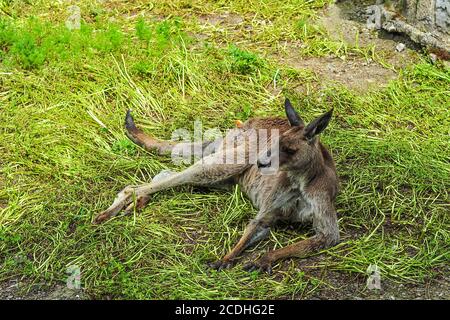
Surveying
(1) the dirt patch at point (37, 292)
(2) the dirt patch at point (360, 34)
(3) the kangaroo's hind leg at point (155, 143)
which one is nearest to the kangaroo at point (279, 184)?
(3) the kangaroo's hind leg at point (155, 143)

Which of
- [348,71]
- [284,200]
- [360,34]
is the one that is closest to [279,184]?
[284,200]

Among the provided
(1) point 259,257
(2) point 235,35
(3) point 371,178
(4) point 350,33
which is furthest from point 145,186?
(4) point 350,33

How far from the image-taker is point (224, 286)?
200 inches

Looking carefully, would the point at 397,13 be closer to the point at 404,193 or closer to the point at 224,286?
the point at 404,193

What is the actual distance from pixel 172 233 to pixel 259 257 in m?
0.68

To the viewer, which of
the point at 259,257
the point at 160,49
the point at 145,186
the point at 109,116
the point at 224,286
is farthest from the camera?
the point at 160,49

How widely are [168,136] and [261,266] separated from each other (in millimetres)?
2129

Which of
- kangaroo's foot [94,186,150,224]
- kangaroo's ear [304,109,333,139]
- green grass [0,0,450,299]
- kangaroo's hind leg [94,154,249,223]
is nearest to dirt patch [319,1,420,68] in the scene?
green grass [0,0,450,299]

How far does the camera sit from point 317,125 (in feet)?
17.8

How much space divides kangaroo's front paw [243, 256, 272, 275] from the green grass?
73 mm

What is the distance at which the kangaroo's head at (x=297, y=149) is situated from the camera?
5453 millimetres

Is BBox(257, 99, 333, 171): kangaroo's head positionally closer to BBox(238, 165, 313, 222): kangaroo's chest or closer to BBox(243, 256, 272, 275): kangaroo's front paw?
BBox(238, 165, 313, 222): kangaroo's chest

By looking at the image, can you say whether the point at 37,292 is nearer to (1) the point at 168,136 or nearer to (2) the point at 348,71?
(1) the point at 168,136

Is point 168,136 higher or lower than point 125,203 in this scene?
lower
